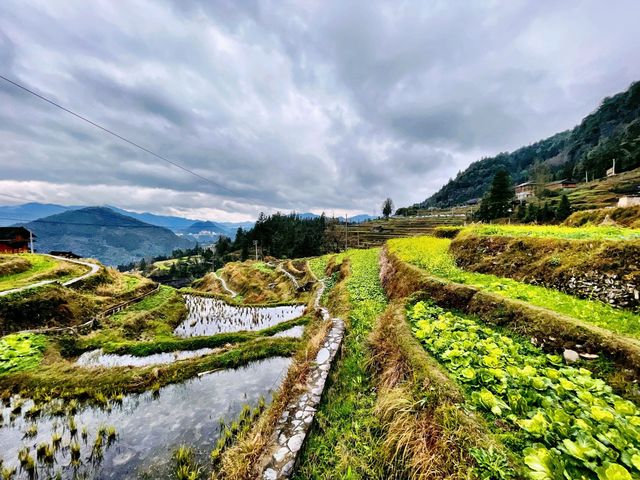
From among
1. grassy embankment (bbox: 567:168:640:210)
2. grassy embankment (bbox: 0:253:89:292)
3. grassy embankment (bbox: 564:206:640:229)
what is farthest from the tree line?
grassy embankment (bbox: 0:253:89:292)

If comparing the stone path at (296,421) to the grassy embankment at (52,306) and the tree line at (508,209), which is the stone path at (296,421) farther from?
the tree line at (508,209)

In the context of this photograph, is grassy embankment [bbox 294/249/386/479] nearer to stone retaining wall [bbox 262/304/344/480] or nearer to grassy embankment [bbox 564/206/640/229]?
stone retaining wall [bbox 262/304/344/480]

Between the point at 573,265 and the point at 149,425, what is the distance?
14.8 meters

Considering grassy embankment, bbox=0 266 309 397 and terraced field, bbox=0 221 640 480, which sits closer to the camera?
terraced field, bbox=0 221 640 480

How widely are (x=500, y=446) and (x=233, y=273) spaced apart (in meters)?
50.6

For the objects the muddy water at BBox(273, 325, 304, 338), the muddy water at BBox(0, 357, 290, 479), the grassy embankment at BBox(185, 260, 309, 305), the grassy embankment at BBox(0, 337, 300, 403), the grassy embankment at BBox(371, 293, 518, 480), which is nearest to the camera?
the grassy embankment at BBox(371, 293, 518, 480)

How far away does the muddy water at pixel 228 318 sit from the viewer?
1906cm

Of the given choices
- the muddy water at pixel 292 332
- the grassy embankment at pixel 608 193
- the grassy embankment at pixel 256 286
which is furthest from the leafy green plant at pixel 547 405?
the grassy embankment at pixel 608 193

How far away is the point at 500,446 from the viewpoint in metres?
3.94

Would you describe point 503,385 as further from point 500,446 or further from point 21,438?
point 21,438

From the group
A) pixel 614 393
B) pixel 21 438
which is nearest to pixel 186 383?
pixel 21 438

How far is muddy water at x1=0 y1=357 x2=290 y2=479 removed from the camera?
6141mm

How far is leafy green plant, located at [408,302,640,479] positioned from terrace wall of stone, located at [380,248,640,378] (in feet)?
1.68

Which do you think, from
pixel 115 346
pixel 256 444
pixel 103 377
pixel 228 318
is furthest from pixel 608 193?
pixel 115 346
